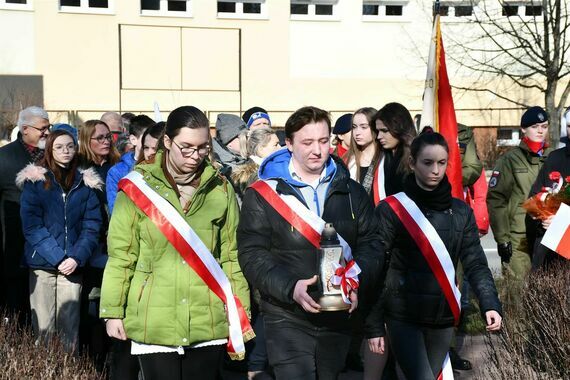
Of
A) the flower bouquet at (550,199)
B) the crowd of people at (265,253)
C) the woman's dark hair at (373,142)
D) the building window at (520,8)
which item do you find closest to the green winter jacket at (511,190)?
the flower bouquet at (550,199)

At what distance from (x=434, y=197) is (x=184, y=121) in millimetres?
1552

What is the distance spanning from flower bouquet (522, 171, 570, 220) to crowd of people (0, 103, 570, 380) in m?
1.03

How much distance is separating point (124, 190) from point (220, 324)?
0.84m

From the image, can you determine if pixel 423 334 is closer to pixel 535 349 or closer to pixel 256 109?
pixel 535 349

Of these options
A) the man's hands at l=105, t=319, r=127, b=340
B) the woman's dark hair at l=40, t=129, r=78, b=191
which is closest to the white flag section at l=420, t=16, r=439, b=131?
the woman's dark hair at l=40, t=129, r=78, b=191

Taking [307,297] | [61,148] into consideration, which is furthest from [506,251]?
[307,297]

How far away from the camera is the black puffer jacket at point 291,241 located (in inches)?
176

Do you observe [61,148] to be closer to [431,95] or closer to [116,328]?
[116,328]

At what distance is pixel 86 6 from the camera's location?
2588cm

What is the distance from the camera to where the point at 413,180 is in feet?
17.3

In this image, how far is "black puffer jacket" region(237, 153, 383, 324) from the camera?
14.7ft

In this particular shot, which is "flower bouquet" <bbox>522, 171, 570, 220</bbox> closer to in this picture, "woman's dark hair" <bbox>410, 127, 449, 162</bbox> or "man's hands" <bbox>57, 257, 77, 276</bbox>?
"woman's dark hair" <bbox>410, 127, 449, 162</bbox>

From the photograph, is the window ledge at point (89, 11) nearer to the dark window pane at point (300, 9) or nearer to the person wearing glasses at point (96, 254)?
the dark window pane at point (300, 9)

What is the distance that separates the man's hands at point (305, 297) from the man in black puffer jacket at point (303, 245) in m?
0.21
